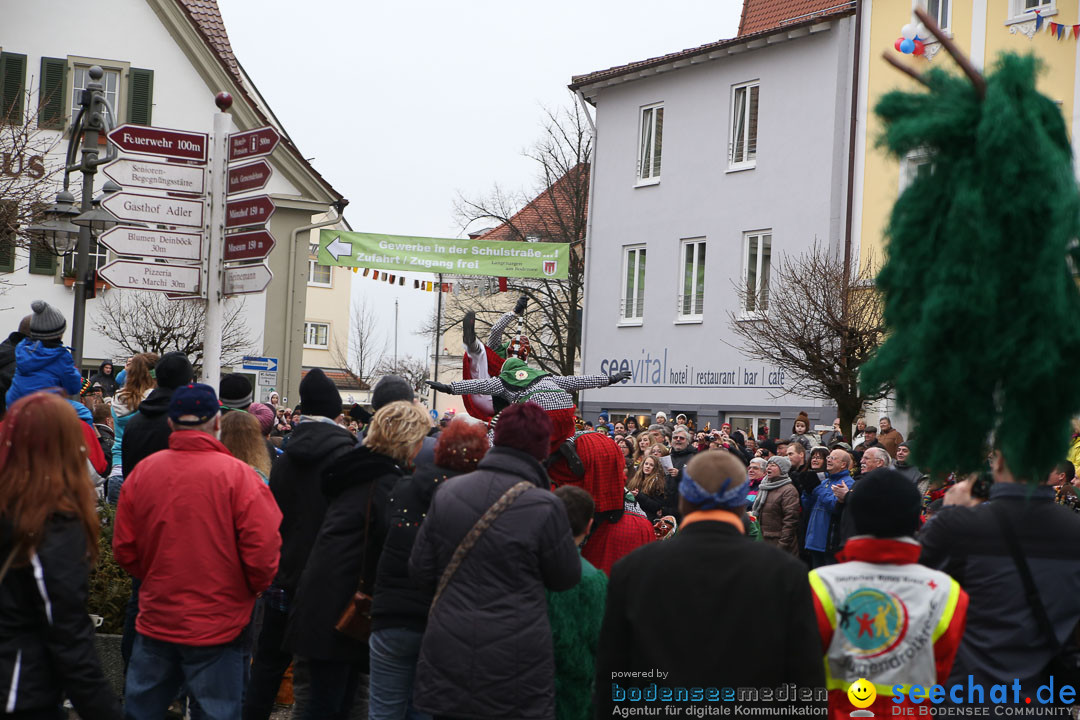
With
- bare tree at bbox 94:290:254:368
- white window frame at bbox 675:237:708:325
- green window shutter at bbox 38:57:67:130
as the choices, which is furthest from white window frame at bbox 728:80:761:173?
green window shutter at bbox 38:57:67:130

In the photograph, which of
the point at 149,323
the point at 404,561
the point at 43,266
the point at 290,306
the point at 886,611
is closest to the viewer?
the point at 886,611

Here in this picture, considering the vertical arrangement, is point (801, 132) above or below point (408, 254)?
above

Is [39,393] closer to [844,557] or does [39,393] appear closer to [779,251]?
[844,557]

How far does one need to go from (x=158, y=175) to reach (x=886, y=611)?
607 cm

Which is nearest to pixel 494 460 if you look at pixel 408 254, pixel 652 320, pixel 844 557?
pixel 844 557

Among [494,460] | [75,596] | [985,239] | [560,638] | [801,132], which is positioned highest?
→ [801,132]

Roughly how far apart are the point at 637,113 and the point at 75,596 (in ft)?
85.5

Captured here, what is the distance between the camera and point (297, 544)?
6246 mm

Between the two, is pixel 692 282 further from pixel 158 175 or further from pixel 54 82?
pixel 158 175

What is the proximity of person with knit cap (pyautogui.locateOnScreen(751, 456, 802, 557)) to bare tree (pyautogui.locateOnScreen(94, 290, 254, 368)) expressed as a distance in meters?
17.3

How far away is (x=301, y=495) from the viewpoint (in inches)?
246

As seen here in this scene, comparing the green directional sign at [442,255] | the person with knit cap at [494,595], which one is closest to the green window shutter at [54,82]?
the green directional sign at [442,255]

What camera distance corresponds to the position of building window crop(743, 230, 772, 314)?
2494 cm

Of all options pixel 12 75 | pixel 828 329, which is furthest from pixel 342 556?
pixel 12 75
